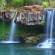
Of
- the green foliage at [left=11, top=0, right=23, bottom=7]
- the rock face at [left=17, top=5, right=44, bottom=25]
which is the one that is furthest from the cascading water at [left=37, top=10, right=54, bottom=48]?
the green foliage at [left=11, top=0, right=23, bottom=7]

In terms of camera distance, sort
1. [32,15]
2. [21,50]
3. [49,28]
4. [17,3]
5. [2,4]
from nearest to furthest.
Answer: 1. [21,50]
2. [32,15]
3. [49,28]
4. [17,3]
5. [2,4]

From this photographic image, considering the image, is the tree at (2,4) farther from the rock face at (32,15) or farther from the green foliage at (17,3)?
the rock face at (32,15)

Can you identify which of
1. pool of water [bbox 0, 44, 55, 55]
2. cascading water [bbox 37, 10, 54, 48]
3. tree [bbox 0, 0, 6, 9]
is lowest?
pool of water [bbox 0, 44, 55, 55]

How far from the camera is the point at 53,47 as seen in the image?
12867 millimetres

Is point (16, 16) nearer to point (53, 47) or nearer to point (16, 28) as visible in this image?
point (16, 28)

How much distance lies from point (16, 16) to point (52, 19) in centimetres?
182

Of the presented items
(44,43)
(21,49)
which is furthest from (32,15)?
(21,49)

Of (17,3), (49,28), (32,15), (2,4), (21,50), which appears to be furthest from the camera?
(2,4)

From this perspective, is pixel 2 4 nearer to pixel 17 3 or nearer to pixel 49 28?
pixel 17 3

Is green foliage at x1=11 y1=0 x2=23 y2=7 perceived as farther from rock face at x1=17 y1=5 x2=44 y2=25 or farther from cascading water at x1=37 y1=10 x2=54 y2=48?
A: cascading water at x1=37 y1=10 x2=54 y2=48

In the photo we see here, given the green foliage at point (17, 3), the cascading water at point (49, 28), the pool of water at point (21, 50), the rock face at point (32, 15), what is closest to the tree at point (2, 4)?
the green foliage at point (17, 3)

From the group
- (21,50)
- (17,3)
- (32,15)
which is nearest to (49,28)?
(32,15)

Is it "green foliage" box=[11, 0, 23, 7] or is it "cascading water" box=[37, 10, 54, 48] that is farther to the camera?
"green foliage" box=[11, 0, 23, 7]

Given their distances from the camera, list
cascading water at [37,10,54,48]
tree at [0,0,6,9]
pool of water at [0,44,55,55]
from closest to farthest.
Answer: pool of water at [0,44,55,55], cascading water at [37,10,54,48], tree at [0,0,6,9]
